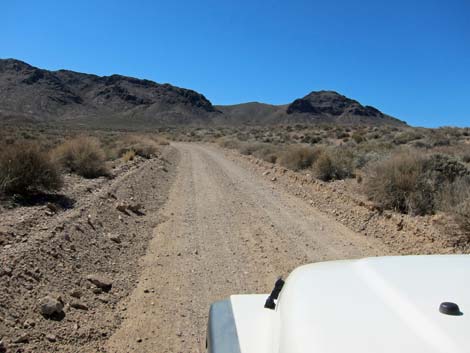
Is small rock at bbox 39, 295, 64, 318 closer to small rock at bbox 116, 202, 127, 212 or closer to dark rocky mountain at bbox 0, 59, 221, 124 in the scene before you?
small rock at bbox 116, 202, 127, 212

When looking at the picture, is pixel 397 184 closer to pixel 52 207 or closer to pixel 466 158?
pixel 52 207

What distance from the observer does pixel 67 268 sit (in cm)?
599

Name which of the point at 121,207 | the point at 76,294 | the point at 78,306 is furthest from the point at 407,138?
the point at 78,306

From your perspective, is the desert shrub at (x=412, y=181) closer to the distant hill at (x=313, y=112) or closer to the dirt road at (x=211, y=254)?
the dirt road at (x=211, y=254)

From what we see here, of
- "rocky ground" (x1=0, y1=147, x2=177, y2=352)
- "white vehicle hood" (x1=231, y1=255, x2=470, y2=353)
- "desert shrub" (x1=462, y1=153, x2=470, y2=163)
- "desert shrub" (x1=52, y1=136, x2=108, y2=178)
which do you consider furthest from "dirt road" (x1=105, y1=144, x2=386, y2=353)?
"desert shrub" (x1=462, y1=153, x2=470, y2=163)

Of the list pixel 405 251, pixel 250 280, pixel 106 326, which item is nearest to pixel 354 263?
pixel 106 326

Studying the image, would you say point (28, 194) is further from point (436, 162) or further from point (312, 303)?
point (436, 162)

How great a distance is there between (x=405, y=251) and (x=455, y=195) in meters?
2.64

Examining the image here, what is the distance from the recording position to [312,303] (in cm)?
200

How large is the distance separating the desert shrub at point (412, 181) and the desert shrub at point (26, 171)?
798cm

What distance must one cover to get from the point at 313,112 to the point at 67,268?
6674 inches

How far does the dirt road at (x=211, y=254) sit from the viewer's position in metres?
4.86

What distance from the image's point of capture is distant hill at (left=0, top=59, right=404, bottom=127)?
443 feet

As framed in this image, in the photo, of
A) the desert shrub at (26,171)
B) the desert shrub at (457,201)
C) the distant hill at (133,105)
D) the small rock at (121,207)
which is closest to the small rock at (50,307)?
the desert shrub at (26,171)
